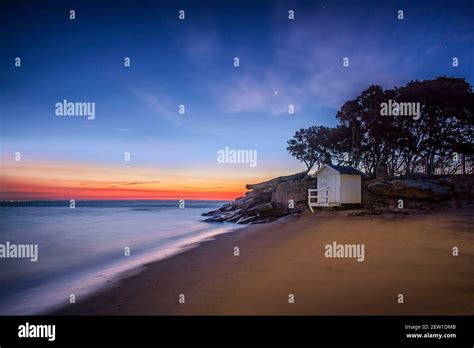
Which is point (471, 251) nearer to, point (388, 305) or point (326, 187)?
point (388, 305)

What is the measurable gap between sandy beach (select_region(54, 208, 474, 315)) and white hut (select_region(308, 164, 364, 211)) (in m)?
8.85

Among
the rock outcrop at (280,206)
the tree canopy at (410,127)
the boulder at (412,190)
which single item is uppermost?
the tree canopy at (410,127)

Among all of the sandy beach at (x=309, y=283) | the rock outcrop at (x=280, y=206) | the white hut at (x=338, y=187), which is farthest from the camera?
the rock outcrop at (x=280, y=206)

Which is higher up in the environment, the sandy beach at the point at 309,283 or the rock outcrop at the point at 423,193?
the rock outcrop at the point at 423,193

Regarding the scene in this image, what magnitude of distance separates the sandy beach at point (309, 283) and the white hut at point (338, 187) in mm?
8852

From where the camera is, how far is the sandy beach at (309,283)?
400 centimetres

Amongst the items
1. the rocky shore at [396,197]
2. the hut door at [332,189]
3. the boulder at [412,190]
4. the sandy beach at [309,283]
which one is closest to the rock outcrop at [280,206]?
the rocky shore at [396,197]

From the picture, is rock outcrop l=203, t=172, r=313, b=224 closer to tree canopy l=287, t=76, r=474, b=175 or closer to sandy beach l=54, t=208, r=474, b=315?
tree canopy l=287, t=76, r=474, b=175

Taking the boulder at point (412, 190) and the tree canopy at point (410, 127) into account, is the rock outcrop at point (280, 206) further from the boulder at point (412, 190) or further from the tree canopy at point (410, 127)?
the tree canopy at point (410, 127)

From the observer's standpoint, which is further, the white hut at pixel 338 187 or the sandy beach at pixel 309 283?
the white hut at pixel 338 187

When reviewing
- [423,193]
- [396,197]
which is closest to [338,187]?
[396,197]

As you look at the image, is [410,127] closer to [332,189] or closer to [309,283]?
[332,189]

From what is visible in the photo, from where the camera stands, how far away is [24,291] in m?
6.60
